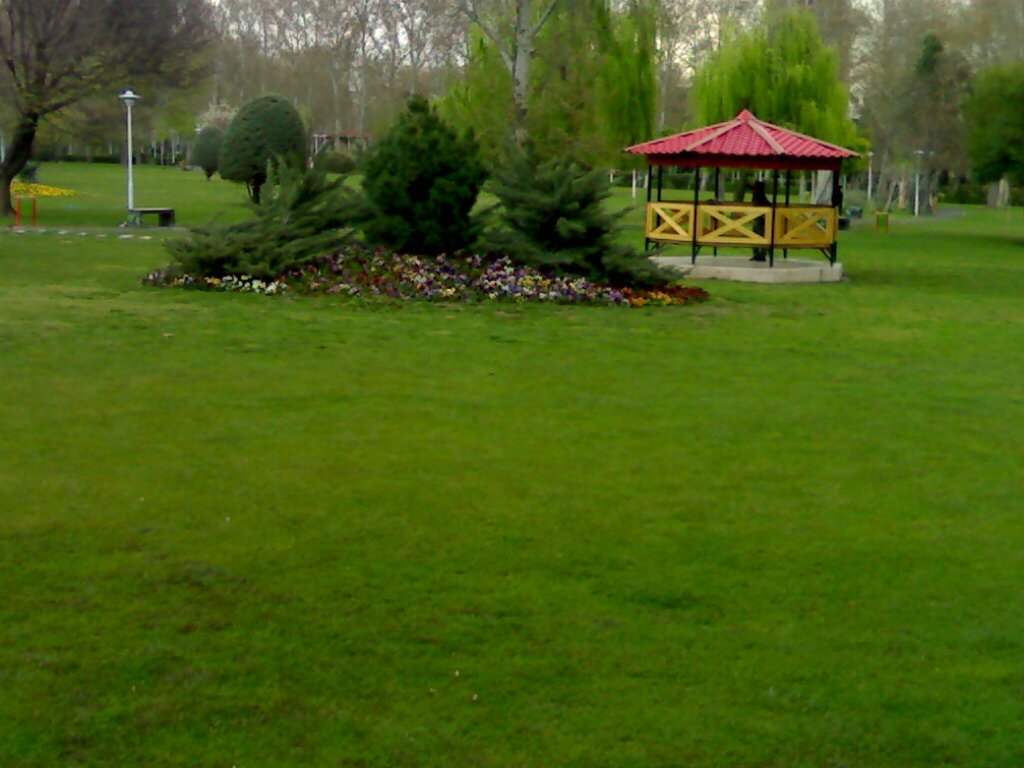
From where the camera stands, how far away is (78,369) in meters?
11.9

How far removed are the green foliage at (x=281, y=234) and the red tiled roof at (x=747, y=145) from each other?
7.61 m

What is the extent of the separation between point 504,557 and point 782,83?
38.3m

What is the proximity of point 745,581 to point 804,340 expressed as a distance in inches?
369

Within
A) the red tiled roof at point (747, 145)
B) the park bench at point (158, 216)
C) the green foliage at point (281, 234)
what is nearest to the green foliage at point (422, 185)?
the green foliage at point (281, 234)

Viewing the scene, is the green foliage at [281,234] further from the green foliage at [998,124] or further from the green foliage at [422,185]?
the green foliage at [998,124]

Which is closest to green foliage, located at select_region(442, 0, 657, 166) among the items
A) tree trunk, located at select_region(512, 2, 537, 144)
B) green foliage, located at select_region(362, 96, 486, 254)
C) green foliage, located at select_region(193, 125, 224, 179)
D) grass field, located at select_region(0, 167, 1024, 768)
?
tree trunk, located at select_region(512, 2, 537, 144)

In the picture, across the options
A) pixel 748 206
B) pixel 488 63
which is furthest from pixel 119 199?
pixel 748 206

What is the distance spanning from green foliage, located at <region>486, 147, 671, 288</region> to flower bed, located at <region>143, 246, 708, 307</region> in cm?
26

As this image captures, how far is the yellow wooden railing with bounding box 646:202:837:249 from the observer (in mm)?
24641

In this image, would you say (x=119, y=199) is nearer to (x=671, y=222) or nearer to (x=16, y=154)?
(x=16, y=154)

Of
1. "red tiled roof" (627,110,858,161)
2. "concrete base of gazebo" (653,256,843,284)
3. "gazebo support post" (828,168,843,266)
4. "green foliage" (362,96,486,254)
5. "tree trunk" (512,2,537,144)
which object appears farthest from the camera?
"tree trunk" (512,2,537,144)

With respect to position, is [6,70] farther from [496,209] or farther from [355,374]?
[355,374]

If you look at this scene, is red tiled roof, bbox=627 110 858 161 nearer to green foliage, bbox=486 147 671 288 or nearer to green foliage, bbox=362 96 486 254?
green foliage, bbox=486 147 671 288

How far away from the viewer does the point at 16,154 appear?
118 feet
